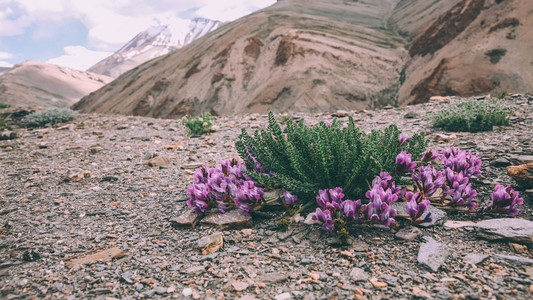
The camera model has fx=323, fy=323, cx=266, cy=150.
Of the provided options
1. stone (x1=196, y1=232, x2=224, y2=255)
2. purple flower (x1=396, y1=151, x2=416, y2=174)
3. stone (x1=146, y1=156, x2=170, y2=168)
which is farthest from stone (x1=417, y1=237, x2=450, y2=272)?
stone (x1=146, y1=156, x2=170, y2=168)

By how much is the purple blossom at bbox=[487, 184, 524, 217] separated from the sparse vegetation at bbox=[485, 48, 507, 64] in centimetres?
842

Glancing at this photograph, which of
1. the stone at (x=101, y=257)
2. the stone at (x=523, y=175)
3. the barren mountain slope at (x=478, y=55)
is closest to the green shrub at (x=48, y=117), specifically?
the stone at (x=101, y=257)

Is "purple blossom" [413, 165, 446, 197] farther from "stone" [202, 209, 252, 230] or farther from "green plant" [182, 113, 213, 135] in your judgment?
"green plant" [182, 113, 213, 135]

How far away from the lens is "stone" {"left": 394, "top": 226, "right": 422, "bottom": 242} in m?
2.63

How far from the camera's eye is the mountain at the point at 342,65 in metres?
9.58

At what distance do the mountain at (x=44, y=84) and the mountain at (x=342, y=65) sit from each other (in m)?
55.2

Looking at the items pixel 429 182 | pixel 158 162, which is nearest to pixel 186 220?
pixel 429 182

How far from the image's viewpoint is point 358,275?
7.52ft

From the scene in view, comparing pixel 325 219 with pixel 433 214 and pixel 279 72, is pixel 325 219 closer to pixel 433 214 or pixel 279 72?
pixel 433 214

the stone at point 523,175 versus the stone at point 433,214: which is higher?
the stone at point 523,175

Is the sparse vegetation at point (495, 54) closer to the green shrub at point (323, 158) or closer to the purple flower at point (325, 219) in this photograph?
the green shrub at point (323, 158)

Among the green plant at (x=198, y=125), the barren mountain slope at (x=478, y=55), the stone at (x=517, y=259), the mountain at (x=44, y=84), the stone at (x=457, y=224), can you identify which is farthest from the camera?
the mountain at (x=44, y=84)

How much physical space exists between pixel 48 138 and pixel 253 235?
7044mm

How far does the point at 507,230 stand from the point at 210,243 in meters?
2.38
